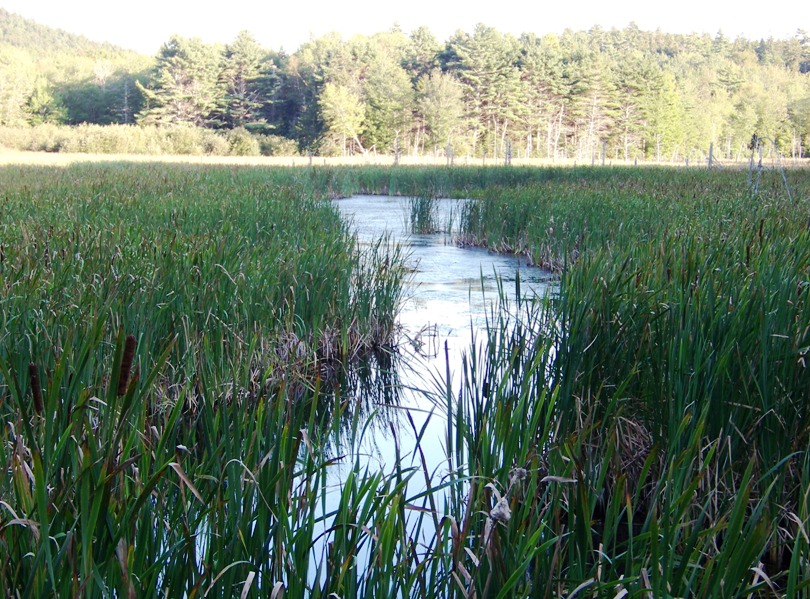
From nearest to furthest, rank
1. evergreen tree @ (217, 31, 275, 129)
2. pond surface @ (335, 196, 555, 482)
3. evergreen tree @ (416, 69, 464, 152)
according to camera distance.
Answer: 1. pond surface @ (335, 196, 555, 482)
2. evergreen tree @ (416, 69, 464, 152)
3. evergreen tree @ (217, 31, 275, 129)

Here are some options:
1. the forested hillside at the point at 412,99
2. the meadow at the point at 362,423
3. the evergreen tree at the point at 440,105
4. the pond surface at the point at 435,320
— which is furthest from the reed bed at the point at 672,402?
the evergreen tree at the point at 440,105

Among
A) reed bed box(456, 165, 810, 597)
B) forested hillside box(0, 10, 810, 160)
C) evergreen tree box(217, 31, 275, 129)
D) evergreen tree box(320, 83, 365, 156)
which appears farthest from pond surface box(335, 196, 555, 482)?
evergreen tree box(217, 31, 275, 129)

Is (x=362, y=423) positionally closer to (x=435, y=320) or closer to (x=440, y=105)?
(x=435, y=320)

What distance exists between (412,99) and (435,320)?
46634 millimetres

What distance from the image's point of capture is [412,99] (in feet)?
167

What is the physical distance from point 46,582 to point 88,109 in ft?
201

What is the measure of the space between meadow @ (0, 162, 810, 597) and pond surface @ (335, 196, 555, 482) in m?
0.12

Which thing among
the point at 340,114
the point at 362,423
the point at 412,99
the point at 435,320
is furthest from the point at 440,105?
the point at 362,423

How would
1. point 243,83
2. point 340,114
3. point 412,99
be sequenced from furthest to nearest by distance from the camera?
1. point 243,83
2. point 412,99
3. point 340,114

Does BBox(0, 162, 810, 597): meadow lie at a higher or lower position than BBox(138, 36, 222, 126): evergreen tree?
lower

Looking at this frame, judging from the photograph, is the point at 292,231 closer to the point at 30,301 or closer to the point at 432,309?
the point at 432,309

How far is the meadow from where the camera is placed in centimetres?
148

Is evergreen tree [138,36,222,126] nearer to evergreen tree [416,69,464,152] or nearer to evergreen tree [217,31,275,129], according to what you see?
evergreen tree [217,31,275,129]

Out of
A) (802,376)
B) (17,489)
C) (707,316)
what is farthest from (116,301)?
(802,376)
